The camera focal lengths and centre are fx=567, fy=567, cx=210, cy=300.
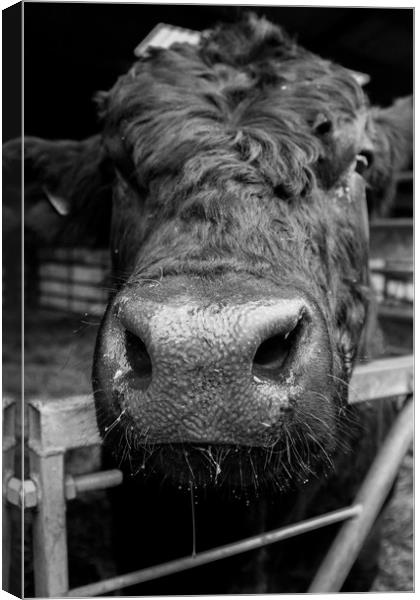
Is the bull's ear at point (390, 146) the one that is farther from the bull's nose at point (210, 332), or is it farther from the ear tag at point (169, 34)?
the bull's nose at point (210, 332)

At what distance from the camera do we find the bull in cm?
117

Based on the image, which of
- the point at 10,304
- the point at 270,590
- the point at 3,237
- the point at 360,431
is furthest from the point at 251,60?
the point at 270,590

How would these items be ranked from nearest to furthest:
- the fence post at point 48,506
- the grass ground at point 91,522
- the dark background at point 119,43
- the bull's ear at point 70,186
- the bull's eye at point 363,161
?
the fence post at point 48,506, the bull's eye at point 363,161, the grass ground at point 91,522, the dark background at point 119,43, the bull's ear at point 70,186

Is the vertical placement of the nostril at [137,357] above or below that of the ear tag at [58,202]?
above

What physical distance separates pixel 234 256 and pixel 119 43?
265 cm

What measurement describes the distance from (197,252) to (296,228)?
1.22 feet

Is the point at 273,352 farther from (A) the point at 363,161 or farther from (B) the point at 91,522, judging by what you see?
(B) the point at 91,522

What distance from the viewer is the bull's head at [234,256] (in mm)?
1153

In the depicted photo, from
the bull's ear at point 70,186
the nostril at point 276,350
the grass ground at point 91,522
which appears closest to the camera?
the nostril at point 276,350

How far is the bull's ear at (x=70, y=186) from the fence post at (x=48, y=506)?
4.11 ft

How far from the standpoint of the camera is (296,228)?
1576mm

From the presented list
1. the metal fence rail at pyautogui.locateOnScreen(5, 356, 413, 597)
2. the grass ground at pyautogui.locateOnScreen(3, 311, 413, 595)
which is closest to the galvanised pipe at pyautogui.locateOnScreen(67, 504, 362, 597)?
the metal fence rail at pyautogui.locateOnScreen(5, 356, 413, 597)

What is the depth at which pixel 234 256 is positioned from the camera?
132cm

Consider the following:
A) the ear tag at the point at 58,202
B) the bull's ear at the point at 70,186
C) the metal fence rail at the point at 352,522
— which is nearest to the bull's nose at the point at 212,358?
the metal fence rail at the point at 352,522
